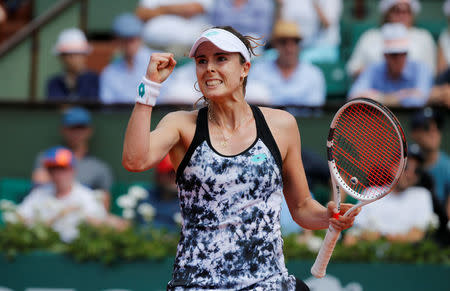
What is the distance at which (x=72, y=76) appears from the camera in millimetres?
7906

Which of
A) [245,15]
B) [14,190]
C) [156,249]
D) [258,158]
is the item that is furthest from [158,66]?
[245,15]

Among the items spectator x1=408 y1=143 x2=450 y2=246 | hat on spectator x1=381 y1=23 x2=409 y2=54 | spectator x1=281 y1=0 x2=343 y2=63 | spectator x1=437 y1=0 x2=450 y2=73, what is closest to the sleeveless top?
spectator x1=408 y1=143 x2=450 y2=246

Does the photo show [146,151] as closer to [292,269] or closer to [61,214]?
[292,269]

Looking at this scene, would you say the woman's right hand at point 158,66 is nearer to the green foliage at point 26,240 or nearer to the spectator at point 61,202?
the green foliage at point 26,240

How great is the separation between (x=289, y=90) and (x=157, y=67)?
477cm

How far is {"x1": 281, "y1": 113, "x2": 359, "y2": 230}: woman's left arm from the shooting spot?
119 inches

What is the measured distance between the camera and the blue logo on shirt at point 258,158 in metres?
2.84

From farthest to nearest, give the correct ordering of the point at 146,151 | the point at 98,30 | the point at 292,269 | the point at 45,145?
the point at 98,30 → the point at 45,145 → the point at 292,269 → the point at 146,151

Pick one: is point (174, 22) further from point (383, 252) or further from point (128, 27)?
point (383, 252)

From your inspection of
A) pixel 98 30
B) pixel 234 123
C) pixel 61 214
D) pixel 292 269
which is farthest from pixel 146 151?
pixel 98 30

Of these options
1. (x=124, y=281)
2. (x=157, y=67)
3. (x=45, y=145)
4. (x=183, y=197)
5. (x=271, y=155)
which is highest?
(x=157, y=67)

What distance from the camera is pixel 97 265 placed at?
5320 millimetres

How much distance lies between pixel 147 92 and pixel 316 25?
6.19 metres

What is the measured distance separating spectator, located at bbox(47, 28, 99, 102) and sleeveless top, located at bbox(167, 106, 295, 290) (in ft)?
16.6
